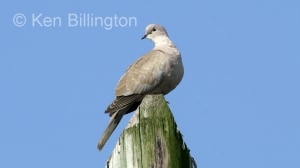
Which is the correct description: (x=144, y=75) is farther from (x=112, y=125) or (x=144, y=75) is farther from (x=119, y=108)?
(x=112, y=125)

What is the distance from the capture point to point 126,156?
9.93 ft

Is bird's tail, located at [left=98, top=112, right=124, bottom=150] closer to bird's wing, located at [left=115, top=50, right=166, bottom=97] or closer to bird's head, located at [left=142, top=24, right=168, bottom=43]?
bird's wing, located at [left=115, top=50, right=166, bottom=97]

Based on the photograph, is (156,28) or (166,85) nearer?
(166,85)

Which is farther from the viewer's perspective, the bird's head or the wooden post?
the bird's head

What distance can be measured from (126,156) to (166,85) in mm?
5248

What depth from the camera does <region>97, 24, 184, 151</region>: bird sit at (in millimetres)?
8258

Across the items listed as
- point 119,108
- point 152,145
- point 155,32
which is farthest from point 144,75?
point 152,145

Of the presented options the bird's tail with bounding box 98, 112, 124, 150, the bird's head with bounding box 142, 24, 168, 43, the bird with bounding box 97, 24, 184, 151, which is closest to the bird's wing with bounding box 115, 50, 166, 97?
the bird with bounding box 97, 24, 184, 151

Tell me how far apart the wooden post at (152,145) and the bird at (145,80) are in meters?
4.85

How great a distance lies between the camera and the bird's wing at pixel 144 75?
8.35 meters

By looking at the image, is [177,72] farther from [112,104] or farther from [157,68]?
[112,104]

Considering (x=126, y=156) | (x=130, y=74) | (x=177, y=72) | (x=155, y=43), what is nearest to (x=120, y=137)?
(x=126, y=156)

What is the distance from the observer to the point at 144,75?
8531 mm

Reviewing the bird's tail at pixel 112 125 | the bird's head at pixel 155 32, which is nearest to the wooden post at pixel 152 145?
the bird's tail at pixel 112 125
